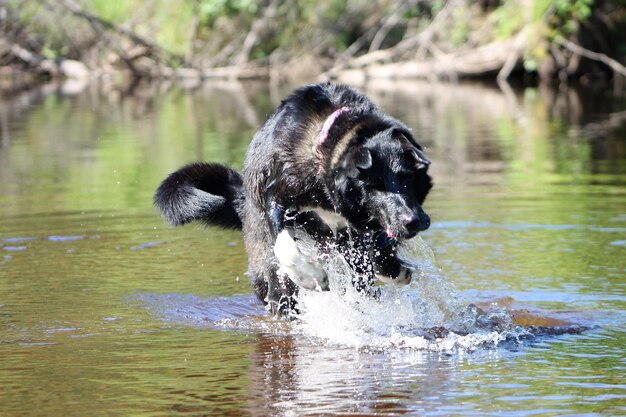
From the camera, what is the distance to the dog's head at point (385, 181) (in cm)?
523

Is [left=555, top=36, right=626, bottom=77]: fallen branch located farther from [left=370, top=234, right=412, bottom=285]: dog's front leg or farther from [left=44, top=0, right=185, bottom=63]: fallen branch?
[left=370, top=234, right=412, bottom=285]: dog's front leg

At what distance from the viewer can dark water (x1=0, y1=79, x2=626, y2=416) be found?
15.1 feet

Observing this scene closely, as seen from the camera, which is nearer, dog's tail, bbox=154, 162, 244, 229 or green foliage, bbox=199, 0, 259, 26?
dog's tail, bbox=154, 162, 244, 229

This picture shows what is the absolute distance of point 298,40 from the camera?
29.0 m

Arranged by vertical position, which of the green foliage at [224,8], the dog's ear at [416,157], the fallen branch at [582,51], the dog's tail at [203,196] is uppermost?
the green foliage at [224,8]

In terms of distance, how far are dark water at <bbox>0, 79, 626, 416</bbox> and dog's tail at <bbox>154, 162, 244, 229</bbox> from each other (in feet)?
1.69

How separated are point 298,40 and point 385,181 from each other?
79.1ft

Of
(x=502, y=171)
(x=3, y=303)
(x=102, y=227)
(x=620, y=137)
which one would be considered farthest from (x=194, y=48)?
(x=3, y=303)

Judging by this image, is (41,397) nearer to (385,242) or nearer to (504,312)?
(385,242)

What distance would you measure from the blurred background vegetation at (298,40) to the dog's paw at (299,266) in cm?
2018

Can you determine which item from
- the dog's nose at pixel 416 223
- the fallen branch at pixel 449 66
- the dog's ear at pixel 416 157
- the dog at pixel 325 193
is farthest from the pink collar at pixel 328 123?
the fallen branch at pixel 449 66

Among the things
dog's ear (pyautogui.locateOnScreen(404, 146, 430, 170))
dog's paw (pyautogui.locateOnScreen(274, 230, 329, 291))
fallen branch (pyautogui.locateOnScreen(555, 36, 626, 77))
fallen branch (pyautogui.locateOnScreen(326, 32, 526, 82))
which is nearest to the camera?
dog's ear (pyautogui.locateOnScreen(404, 146, 430, 170))

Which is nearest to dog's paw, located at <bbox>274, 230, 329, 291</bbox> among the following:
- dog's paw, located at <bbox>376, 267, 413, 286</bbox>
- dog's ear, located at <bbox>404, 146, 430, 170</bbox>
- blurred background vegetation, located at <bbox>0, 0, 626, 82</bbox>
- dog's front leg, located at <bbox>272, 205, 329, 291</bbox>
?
dog's front leg, located at <bbox>272, 205, 329, 291</bbox>

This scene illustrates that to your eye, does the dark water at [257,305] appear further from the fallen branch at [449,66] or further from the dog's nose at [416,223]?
the fallen branch at [449,66]
